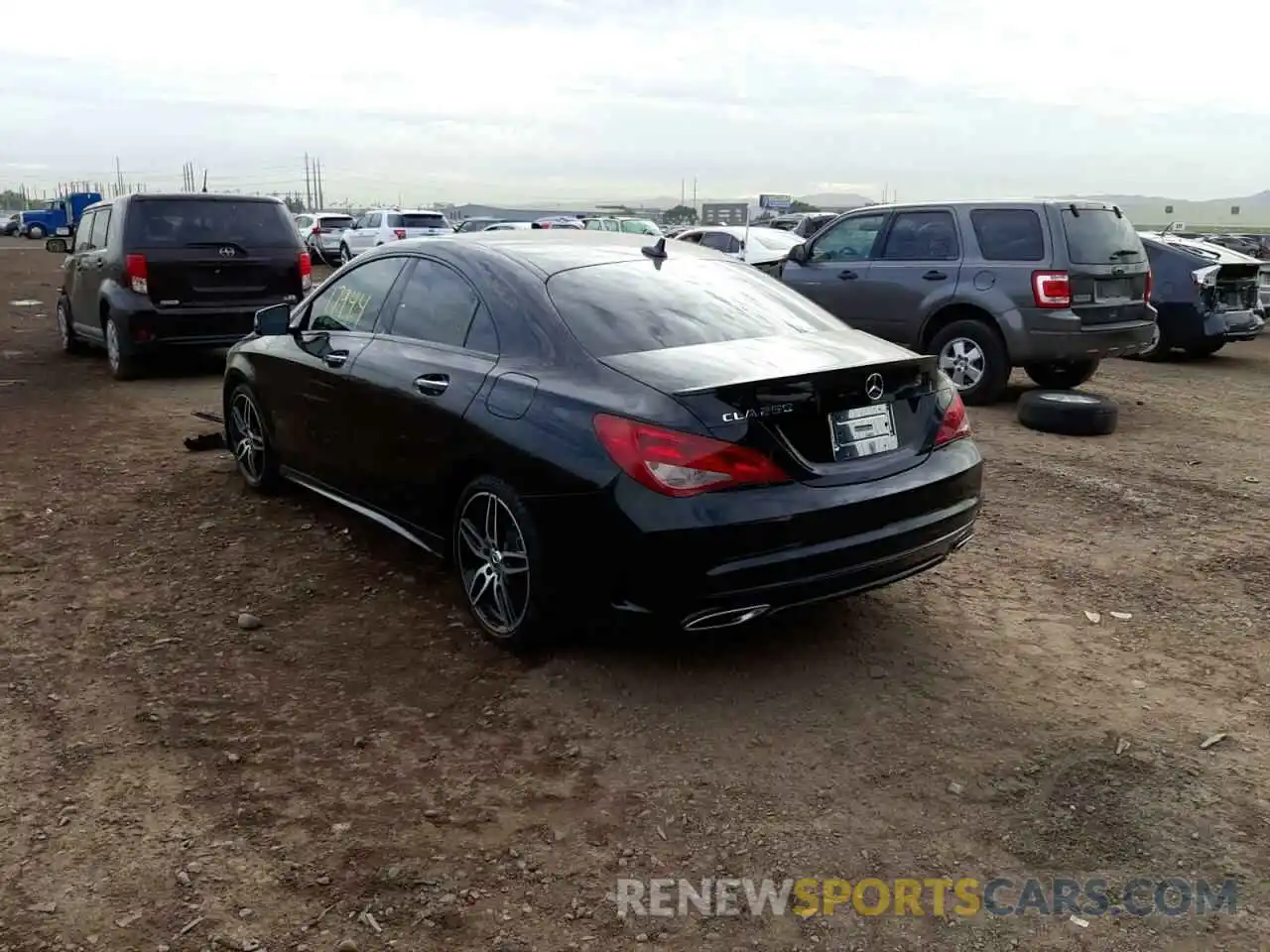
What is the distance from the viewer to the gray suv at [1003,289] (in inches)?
357

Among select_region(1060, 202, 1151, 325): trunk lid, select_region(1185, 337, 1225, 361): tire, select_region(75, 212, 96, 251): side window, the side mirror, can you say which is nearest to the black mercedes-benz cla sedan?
the side mirror

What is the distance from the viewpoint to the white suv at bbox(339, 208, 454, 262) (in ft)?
98.1

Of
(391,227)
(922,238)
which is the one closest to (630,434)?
(922,238)

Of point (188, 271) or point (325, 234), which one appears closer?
point (188, 271)

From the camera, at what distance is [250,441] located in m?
6.39

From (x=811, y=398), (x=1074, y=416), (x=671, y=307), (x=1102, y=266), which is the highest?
(x=1102, y=266)

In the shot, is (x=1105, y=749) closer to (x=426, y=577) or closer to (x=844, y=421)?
(x=844, y=421)

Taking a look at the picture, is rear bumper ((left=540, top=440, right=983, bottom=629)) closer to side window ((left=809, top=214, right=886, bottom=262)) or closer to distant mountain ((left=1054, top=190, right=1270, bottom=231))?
side window ((left=809, top=214, right=886, bottom=262))

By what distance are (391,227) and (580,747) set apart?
28656mm

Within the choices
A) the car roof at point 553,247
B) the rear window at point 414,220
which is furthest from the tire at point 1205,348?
the rear window at point 414,220

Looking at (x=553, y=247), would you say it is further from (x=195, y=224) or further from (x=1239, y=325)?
(x=1239, y=325)

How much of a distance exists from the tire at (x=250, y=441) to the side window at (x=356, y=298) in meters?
0.79

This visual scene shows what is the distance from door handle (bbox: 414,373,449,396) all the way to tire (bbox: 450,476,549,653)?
450mm

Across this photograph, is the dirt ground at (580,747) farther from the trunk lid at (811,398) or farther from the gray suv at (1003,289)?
the gray suv at (1003,289)
